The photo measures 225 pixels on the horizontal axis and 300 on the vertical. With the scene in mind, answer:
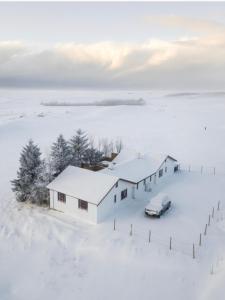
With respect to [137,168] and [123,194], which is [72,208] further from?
[137,168]

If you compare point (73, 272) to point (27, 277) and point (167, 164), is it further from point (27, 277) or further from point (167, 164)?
point (167, 164)

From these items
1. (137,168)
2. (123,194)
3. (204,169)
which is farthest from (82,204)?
(204,169)

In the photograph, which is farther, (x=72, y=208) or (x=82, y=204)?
(x=72, y=208)

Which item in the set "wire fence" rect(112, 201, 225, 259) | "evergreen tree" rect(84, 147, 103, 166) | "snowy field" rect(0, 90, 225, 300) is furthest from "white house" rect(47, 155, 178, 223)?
"evergreen tree" rect(84, 147, 103, 166)

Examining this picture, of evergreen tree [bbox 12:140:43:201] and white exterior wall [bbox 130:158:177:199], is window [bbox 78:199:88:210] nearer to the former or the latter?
evergreen tree [bbox 12:140:43:201]

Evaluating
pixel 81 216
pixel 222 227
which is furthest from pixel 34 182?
pixel 222 227

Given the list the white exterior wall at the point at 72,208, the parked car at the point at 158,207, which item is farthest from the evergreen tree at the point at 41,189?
the parked car at the point at 158,207
